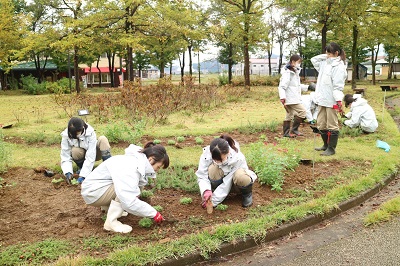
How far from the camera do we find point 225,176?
4.34m

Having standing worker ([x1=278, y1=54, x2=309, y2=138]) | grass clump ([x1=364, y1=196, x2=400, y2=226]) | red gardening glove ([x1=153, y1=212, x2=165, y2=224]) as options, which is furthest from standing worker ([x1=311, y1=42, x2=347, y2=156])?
red gardening glove ([x1=153, y1=212, x2=165, y2=224])

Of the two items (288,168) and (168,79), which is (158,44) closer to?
(168,79)

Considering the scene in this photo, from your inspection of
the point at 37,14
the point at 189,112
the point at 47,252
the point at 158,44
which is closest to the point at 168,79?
the point at 189,112

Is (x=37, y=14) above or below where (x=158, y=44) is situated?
above

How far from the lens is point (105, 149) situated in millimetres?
5504

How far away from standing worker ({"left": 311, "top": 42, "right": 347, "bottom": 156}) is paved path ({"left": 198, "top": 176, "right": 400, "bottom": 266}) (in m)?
2.52

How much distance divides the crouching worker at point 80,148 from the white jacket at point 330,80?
12.7 ft

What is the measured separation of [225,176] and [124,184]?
4.20 feet

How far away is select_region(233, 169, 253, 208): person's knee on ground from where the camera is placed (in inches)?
166

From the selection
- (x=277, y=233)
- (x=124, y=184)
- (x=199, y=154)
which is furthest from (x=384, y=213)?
(x=199, y=154)

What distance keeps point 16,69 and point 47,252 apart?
4157 centimetres

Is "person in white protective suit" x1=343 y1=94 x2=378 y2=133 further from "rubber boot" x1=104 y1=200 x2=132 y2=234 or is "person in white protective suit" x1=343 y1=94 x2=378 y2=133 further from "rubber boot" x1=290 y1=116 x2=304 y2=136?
"rubber boot" x1=104 y1=200 x2=132 y2=234

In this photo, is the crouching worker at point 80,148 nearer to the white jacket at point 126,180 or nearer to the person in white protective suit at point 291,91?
the white jacket at point 126,180

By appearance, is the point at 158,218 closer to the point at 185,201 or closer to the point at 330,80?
the point at 185,201
